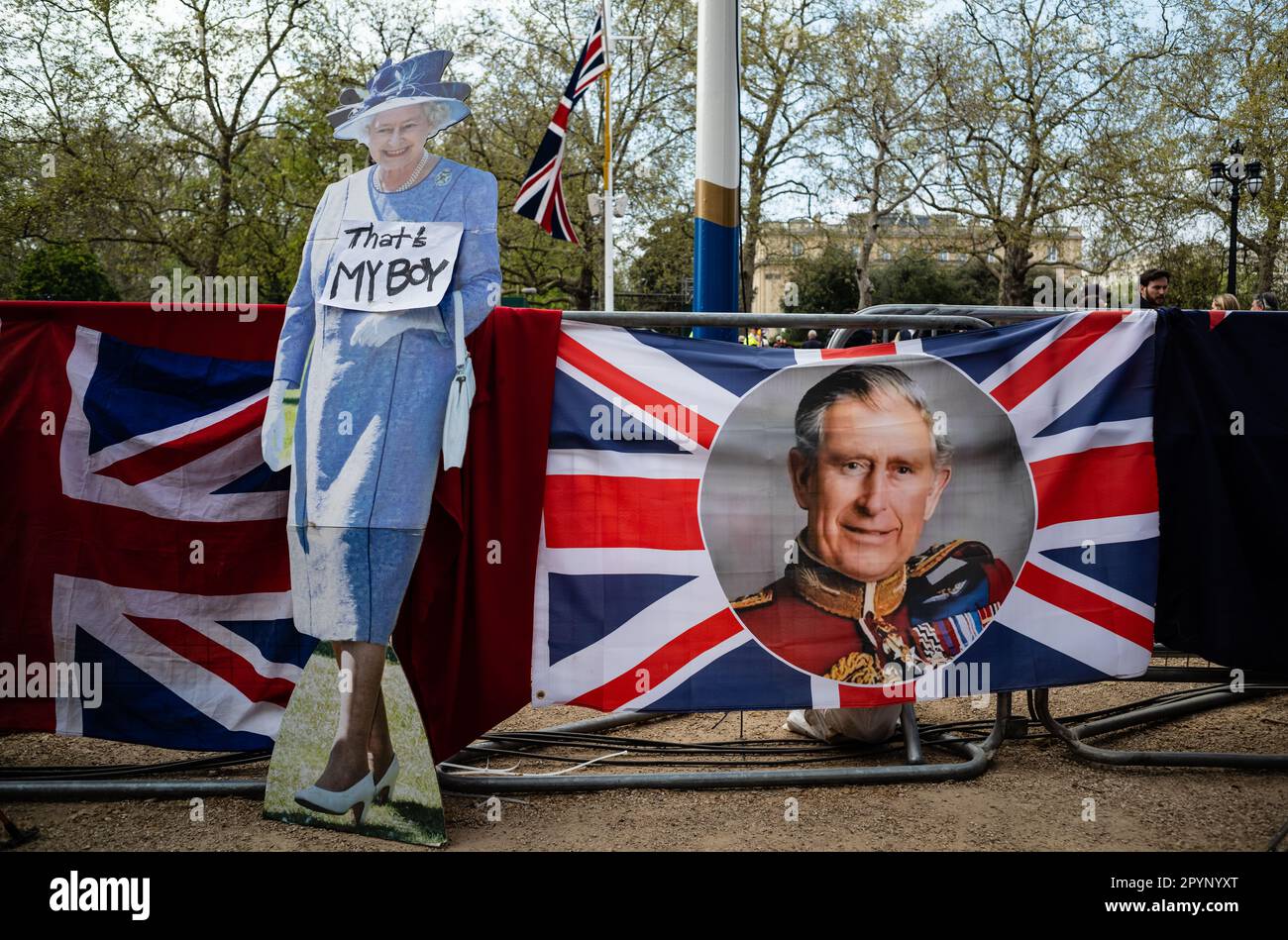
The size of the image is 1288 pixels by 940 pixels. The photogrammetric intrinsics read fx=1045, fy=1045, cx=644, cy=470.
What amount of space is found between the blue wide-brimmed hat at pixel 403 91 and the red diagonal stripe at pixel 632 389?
1.11 m

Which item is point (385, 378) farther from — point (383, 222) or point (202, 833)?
point (202, 833)

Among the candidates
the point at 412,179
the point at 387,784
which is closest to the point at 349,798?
the point at 387,784

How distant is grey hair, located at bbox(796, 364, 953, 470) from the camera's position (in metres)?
4.58

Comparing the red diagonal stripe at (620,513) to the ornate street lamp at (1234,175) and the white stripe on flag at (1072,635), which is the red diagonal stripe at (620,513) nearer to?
the white stripe on flag at (1072,635)

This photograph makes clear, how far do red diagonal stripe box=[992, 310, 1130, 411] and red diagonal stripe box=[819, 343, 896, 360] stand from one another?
0.51 meters

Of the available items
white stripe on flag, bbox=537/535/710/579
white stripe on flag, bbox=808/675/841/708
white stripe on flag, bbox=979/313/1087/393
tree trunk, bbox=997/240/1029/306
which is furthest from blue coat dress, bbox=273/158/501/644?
tree trunk, bbox=997/240/1029/306

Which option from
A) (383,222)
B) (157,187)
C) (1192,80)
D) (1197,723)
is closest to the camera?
(383,222)

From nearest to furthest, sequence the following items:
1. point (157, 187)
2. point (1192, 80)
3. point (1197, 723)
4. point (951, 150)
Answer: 1. point (1197, 723)
2. point (157, 187)
3. point (1192, 80)
4. point (951, 150)

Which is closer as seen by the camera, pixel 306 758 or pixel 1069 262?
pixel 306 758

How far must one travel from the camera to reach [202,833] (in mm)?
4070

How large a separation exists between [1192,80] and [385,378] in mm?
33571

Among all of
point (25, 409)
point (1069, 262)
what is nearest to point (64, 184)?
point (25, 409)

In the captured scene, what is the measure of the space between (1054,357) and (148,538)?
4.07 m

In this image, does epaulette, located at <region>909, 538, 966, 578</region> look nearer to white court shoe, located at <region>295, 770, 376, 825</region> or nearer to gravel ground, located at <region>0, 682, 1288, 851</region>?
gravel ground, located at <region>0, 682, 1288, 851</region>
